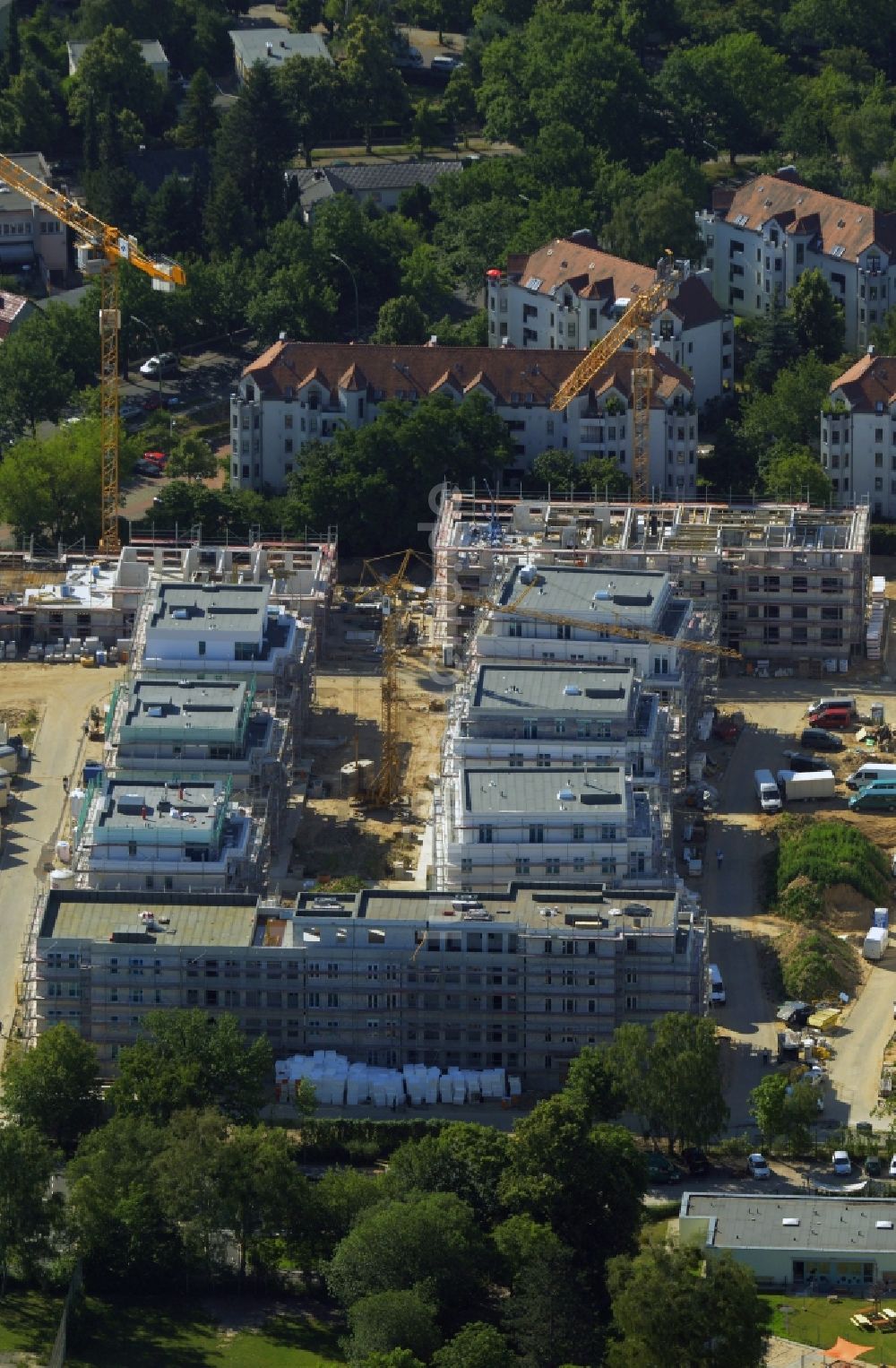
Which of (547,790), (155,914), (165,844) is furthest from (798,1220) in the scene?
(165,844)

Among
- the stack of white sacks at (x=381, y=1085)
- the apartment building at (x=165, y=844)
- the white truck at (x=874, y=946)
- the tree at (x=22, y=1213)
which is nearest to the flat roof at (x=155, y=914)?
the apartment building at (x=165, y=844)

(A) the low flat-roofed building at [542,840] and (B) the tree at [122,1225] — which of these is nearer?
(B) the tree at [122,1225]

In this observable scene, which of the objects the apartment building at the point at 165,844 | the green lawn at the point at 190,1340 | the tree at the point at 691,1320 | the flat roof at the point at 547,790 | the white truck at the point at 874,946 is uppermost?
the flat roof at the point at 547,790

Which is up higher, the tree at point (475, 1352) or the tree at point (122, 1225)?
the tree at point (122, 1225)

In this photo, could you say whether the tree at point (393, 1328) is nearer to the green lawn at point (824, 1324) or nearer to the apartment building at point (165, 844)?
the green lawn at point (824, 1324)

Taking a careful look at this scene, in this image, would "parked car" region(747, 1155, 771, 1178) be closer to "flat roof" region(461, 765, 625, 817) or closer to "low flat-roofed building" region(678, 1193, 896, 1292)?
"low flat-roofed building" region(678, 1193, 896, 1292)

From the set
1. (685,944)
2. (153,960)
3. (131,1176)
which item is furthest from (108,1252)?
(685,944)
